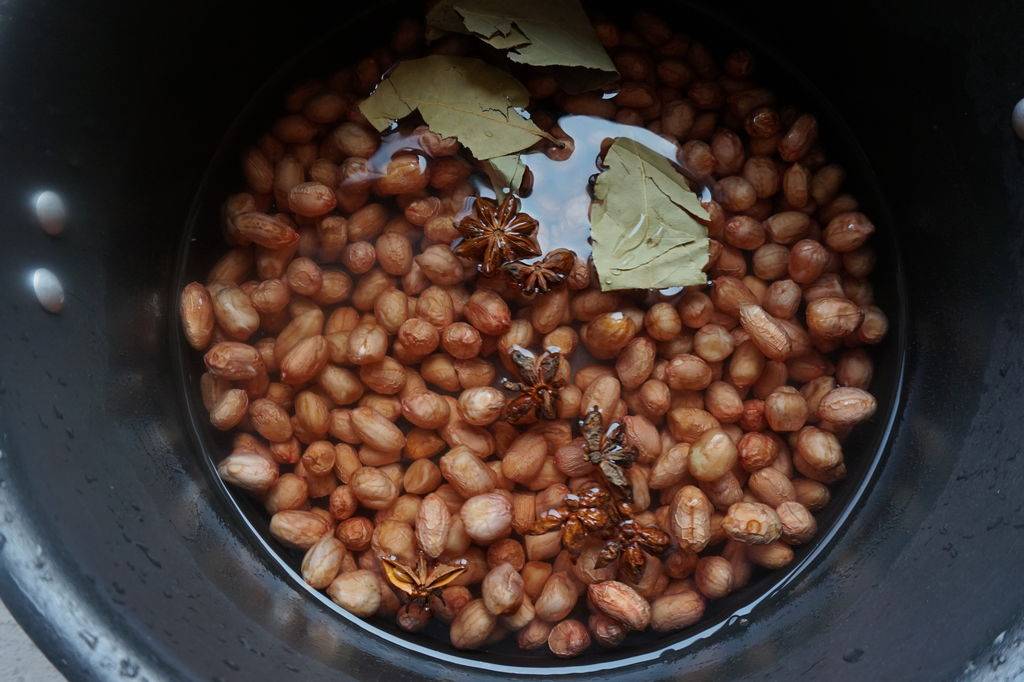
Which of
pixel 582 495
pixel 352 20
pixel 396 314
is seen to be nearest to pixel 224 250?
pixel 396 314

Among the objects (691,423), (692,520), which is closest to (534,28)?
(691,423)

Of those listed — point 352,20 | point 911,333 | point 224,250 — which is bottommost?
point 911,333

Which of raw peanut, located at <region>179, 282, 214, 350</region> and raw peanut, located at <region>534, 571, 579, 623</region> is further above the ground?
raw peanut, located at <region>179, 282, 214, 350</region>

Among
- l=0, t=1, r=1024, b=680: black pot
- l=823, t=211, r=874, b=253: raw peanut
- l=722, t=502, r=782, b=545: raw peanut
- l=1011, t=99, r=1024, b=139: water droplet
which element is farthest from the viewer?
l=823, t=211, r=874, b=253: raw peanut

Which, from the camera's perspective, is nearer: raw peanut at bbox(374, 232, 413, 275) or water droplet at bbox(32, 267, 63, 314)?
water droplet at bbox(32, 267, 63, 314)

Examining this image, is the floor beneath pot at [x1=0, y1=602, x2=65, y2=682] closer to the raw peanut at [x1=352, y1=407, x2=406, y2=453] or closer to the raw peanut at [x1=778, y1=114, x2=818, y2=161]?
the raw peanut at [x1=352, y1=407, x2=406, y2=453]

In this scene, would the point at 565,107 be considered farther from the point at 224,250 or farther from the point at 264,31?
the point at 224,250

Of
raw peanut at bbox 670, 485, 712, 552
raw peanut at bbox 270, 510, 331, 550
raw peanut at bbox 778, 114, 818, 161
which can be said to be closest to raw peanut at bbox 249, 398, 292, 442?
raw peanut at bbox 270, 510, 331, 550
